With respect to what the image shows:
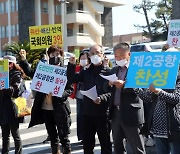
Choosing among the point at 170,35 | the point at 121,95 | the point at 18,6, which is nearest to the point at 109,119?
the point at 121,95

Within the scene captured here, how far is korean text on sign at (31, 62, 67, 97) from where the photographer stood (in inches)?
258

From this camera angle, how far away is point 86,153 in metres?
6.11

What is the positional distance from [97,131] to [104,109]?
0.33 m

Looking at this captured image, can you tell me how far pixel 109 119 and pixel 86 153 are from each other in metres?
0.81

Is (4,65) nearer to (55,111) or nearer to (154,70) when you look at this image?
(55,111)

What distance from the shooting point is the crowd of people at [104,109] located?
475cm

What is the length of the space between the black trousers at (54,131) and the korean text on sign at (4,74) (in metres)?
0.75

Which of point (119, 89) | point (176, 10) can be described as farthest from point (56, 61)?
point (176, 10)

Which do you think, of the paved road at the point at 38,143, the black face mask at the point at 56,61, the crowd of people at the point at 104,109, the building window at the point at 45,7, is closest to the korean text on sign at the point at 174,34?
the paved road at the point at 38,143

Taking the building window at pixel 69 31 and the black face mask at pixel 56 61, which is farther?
the building window at pixel 69 31

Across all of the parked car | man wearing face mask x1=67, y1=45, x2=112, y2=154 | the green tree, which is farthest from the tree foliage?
man wearing face mask x1=67, y1=45, x2=112, y2=154

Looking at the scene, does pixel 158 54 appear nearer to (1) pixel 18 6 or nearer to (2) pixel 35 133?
(2) pixel 35 133

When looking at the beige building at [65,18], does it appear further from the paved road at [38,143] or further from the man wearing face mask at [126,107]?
the man wearing face mask at [126,107]

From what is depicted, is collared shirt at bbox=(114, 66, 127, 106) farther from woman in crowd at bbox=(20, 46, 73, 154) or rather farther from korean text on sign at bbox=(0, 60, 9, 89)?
korean text on sign at bbox=(0, 60, 9, 89)
